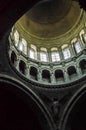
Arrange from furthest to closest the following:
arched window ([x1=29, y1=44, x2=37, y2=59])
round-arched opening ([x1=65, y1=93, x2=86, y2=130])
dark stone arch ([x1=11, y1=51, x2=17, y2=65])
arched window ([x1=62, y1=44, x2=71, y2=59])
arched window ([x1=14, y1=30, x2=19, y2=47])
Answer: arched window ([x1=62, y1=44, x2=71, y2=59])
arched window ([x1=29, y1=44, x2=37, y2=59])
arched window ([x1=14, y1=30, x2=19, y2=47])
dark stone arch ([x1=11, y1=51, x2=17, y2=65])
round-arched opening ([x1=65, y1=93, x2=86, y2=130])

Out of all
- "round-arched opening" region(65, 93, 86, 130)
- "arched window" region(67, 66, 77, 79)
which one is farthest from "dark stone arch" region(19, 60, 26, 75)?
"round-arched opening" region(65, 93, 86, 130)

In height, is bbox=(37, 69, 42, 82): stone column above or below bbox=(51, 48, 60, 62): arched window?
below

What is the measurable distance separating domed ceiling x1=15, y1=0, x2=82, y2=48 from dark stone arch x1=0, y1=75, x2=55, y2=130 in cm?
840

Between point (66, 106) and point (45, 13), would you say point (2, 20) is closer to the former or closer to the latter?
point (66, 106)

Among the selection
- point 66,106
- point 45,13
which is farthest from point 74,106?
point 45,13

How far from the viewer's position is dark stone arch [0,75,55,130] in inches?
890

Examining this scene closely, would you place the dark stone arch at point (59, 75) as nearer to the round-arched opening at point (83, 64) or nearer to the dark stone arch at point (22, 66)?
the round-arched opening at point (83, 64)

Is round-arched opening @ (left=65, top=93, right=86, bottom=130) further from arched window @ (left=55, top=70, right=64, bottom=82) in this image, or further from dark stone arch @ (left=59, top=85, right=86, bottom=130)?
arched window @ (left=55, top=70, right=64, bottom=82)

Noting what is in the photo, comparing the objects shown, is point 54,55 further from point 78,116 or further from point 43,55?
point 78,116

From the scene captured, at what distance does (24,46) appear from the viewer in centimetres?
2680

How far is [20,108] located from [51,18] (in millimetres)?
11580

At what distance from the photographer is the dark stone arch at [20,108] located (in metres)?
22.6

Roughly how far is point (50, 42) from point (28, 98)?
835cm

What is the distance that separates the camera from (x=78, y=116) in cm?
2445
